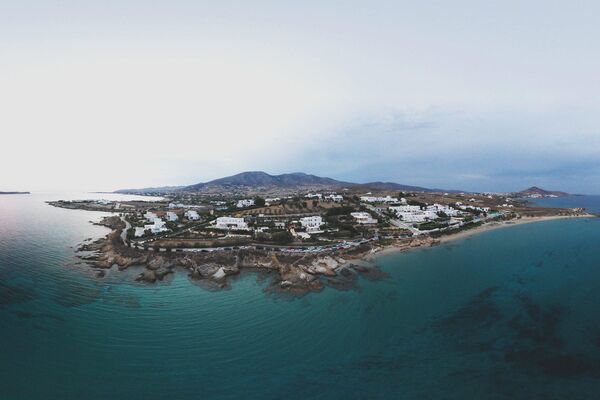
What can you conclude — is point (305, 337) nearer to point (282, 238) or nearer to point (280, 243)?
point (280, 243)

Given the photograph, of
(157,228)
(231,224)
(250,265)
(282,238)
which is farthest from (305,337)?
(157,228)

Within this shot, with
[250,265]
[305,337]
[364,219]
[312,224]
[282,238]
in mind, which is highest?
[364,219]

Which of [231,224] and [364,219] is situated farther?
[364,219]

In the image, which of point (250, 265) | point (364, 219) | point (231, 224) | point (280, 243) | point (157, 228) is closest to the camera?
point (250, 265)

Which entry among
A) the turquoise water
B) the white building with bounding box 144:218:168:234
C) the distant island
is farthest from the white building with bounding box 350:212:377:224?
the white building with bounding box 144:218:168:234

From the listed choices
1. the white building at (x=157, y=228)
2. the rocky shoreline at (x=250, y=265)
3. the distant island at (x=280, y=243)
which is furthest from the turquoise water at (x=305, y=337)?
the white building at (x=157, y=228)

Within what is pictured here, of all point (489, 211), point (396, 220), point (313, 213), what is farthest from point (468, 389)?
point (489, 211)

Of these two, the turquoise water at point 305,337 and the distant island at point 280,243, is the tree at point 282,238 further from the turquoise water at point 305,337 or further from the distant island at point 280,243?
the turquoise water at point 305,337
